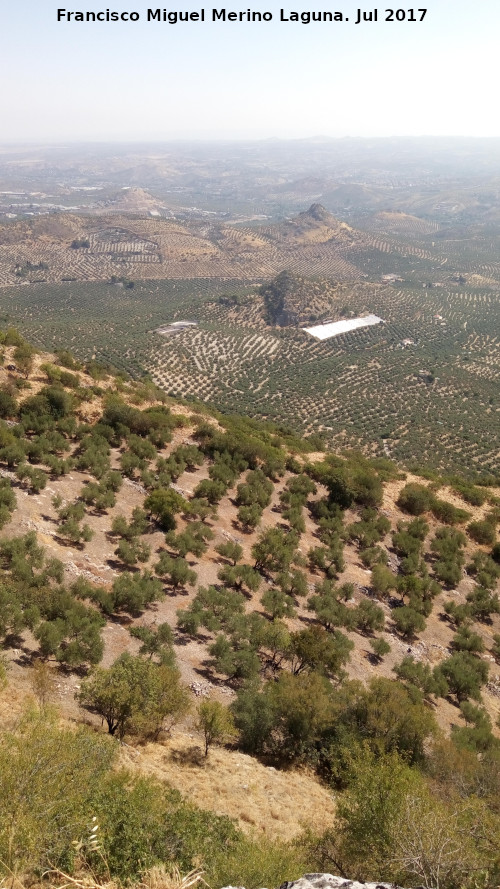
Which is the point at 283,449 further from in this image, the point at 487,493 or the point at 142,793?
the point at 142,793

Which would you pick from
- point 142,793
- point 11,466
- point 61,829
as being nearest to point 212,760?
point 142,793

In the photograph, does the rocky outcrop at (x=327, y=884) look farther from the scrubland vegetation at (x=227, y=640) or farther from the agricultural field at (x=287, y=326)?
the agricultural field at (x=287, y=326)

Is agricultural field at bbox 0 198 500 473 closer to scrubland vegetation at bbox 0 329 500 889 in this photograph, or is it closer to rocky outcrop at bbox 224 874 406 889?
scrubland vegetation at bbox 0 329 500 889

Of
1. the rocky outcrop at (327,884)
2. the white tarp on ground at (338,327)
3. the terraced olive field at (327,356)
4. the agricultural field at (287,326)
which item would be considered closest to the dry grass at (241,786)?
the rocky outcrop at (327,884)

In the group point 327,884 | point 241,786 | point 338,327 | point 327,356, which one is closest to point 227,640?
point 241,786

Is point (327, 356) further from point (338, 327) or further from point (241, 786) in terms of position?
point (241, 786)

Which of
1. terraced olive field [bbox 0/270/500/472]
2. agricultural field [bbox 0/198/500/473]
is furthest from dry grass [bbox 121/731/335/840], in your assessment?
terraced olive field [bbox 0/270/500/472]
